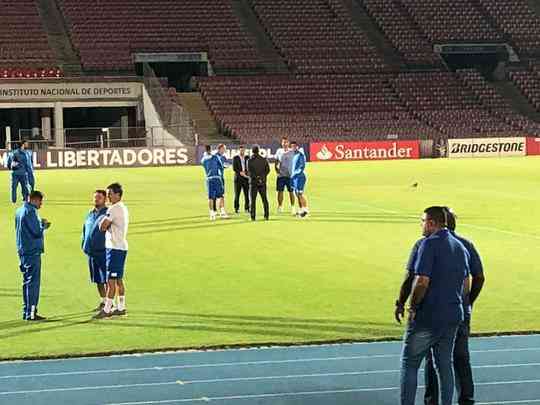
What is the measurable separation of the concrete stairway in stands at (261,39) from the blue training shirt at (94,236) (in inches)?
2174

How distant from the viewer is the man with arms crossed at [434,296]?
27.9 ft

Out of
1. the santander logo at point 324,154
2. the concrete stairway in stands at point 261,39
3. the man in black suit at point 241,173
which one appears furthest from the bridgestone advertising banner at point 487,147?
the man in black suit at point 241,173

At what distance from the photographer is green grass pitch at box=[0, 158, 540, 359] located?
44.6 feet

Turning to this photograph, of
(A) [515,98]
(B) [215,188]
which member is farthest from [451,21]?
(B) [215,188]

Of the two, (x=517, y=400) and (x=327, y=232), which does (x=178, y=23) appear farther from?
(x=517, y=400)

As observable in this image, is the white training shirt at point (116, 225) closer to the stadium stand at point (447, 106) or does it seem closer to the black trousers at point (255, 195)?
the black trousers at point (255, 195)

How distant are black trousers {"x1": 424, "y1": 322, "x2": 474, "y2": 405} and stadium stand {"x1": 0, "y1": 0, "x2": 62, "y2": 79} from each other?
53028 millimetres

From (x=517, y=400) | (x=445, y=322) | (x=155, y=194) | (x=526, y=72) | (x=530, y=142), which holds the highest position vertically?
(x=526, y=72)

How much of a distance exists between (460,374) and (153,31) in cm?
6169

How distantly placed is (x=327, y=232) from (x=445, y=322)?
1564 centimetres

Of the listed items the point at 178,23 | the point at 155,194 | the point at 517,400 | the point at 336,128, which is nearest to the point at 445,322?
the point at 517,400

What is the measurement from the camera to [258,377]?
11148mm

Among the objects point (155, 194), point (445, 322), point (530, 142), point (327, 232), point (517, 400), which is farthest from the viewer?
point (530, 142)

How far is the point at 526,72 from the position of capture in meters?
71.6
